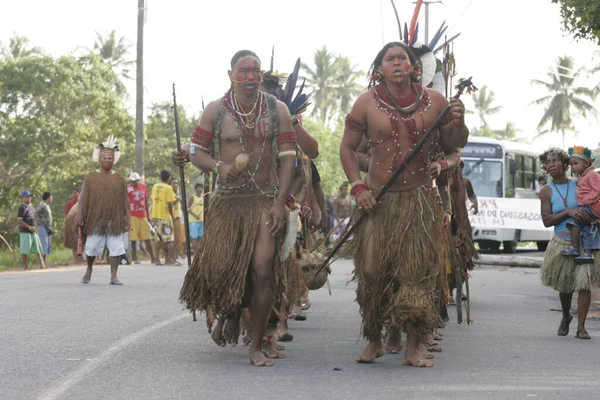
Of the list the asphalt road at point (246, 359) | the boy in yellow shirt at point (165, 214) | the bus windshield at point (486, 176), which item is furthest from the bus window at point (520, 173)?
the asphalt road at point (246, 359)

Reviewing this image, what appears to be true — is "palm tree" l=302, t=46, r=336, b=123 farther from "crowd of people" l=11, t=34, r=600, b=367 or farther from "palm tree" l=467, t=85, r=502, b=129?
"crowd of people" l=11, t=34, r=600, b=367

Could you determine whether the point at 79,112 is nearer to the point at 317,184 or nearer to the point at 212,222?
the point at 317,184

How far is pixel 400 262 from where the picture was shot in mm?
7863

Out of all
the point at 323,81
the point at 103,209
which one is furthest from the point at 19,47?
the point at 103,209

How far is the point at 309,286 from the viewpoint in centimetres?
1004

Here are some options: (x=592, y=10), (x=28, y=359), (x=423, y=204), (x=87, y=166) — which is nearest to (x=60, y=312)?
(x=28, y=359)

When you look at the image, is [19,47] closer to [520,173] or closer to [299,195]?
[520,173]

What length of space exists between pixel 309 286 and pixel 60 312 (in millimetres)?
2813

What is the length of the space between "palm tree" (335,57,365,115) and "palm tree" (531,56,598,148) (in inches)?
532

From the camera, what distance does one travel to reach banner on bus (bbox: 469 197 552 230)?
30641 mm

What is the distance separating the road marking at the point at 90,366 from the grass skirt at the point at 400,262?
6.07ft

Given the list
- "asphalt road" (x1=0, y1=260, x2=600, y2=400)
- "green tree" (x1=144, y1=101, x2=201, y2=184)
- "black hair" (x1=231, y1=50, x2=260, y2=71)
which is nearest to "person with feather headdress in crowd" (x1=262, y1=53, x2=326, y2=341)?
"asphalt road" (x1=0, y1=260, x2=600, y2=400)

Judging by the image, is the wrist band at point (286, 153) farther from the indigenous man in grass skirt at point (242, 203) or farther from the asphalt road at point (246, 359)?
the asphalt road at point (246, 359)

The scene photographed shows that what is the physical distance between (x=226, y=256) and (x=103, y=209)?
26.2 feet
